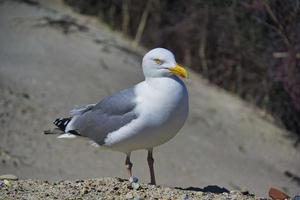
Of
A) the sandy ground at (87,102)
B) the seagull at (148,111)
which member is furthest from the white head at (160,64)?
the sandy ground at (87,102)

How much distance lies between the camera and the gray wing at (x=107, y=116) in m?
6.16

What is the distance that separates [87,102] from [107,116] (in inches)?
200

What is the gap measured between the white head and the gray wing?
23 cm

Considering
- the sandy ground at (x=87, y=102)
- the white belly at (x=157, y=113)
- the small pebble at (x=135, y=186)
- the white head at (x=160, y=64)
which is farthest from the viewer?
the sandy ground at (x=87, y=102)

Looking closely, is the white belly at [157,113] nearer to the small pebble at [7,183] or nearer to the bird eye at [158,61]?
the bird eye at [158,61]

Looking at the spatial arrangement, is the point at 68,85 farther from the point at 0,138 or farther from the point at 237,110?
the point at 237,110

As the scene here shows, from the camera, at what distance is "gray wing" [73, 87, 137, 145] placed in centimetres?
616

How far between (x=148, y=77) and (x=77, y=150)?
4168mm

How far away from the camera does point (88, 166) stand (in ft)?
32.0

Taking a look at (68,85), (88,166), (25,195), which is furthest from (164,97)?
(68,85)

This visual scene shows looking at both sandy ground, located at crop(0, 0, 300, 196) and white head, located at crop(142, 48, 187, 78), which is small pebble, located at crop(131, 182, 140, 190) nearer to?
white head, located at crop(142, 48, 187, 78)

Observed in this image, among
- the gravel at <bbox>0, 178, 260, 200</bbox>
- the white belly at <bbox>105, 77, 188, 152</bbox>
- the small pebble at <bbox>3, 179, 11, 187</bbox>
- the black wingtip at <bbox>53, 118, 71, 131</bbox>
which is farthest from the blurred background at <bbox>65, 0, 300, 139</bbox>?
the small pebble at <bbox>3, 179, 11, 187</bbox>

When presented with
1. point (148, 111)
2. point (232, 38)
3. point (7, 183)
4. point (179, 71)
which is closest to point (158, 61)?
point (179, 71)

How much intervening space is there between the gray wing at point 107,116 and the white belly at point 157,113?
93mm
